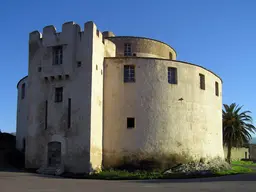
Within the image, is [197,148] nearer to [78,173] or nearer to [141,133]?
[141,133]

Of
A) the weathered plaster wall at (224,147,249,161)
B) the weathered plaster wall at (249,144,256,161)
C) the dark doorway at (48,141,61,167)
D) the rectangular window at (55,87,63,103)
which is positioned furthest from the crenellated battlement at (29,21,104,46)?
the weathered plaster wall at (249,144,256,161)

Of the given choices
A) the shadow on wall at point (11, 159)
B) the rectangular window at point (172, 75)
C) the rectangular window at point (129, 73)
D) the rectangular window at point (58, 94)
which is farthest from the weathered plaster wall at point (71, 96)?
the rectangular window at point (172, 75)

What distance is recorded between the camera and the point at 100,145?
25.6 metres

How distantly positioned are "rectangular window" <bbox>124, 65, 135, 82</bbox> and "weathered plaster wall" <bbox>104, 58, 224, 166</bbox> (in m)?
0.39

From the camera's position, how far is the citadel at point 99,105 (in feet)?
80.6

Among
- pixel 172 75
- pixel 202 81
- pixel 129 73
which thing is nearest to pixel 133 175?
pixel 129 73

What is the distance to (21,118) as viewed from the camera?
34094 millimetres

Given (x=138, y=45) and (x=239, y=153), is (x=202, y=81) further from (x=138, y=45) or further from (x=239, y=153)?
(x=239, y=153)

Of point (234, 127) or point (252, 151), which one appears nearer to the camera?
point (234, 127)

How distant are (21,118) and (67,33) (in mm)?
12346

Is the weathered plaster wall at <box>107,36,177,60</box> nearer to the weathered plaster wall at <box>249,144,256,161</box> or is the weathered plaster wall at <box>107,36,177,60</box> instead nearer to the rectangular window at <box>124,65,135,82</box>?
the rectangular window at <box>124,65,135,82</box>

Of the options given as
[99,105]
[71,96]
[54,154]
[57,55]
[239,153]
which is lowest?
[239,153]

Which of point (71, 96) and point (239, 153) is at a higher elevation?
point (71, 96)

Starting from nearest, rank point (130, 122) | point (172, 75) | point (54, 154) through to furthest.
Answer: point (54, 154), point (130, 122), point (172, 75)
